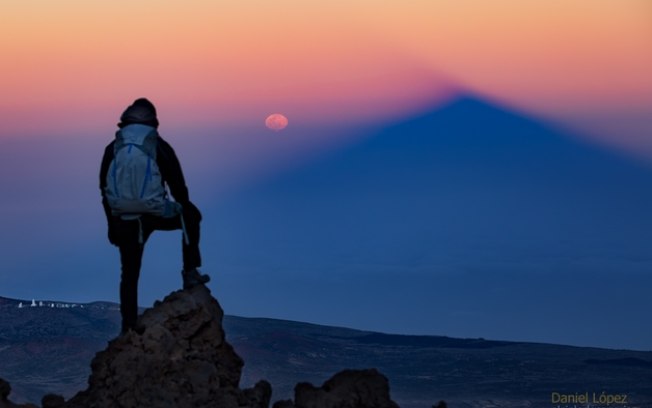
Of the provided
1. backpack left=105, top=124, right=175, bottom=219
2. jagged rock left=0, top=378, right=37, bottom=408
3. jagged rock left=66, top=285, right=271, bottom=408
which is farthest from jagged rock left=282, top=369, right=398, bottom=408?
jagged rock left=0, top=378, right=37, bottom=408

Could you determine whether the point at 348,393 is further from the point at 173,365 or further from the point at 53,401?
the point at 53,401

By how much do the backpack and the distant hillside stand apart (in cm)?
1930

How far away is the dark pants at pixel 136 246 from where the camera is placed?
11.3 m

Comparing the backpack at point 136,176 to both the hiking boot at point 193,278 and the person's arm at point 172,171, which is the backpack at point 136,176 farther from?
the hiking boot at point 193,278

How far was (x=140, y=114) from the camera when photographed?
11297mm

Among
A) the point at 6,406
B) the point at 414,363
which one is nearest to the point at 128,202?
the point at 6,406

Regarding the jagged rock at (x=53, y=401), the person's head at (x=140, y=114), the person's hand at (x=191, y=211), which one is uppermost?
the person's head at (x=140, y=114)

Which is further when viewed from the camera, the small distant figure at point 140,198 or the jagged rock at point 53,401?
the small distant figure at point 140,198

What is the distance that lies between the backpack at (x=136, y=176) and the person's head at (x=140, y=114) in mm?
59

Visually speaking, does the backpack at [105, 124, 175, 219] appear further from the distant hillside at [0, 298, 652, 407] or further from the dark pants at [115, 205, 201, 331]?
the distant hillside at [0, 298, 652, 407]

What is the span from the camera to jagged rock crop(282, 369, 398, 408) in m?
10.9

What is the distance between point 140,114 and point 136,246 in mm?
1037

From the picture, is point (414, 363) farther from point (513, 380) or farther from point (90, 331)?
point (90, 331)

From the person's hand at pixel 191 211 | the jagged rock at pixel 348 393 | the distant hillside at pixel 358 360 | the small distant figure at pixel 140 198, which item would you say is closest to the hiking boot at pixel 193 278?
the small distant figure at pixel 140 198
